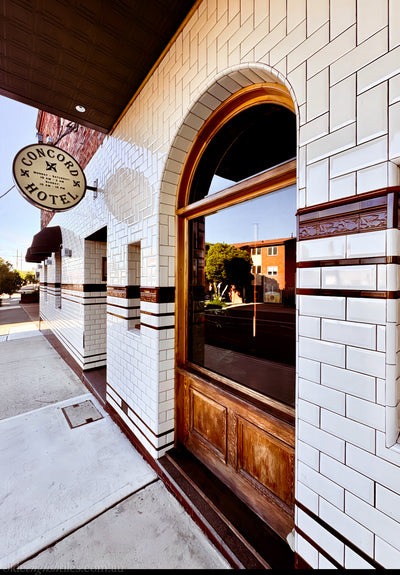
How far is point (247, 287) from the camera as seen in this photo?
6.63ft

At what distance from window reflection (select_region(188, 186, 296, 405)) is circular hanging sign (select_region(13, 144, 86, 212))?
7.56ft

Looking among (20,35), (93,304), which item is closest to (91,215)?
(93,304)

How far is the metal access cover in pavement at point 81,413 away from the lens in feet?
10.1

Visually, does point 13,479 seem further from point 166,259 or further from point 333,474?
point 333,474

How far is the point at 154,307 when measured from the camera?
235 cm

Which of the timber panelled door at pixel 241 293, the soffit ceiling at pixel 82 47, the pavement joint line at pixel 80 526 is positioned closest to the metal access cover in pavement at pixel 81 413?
→ the pavement joint line at pixel 80 526

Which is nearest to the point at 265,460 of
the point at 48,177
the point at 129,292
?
the point at 129,292

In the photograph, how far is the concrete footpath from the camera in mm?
1574

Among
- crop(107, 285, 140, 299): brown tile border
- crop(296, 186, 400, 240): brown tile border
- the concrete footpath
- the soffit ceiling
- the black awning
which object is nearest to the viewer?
crop(296, 186, 400, 240): brown tile border

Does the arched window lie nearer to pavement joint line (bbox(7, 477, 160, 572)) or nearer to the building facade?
the building facade

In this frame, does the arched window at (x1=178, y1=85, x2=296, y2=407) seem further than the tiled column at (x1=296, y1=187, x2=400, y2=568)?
Yes

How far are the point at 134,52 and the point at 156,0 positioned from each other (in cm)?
53

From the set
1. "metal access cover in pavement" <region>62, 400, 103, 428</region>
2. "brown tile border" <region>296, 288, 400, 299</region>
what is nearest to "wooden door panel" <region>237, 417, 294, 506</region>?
"brown tile border" <region>296, 288, 400, 299</region>

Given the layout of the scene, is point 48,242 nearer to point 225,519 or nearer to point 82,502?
point 82,502
